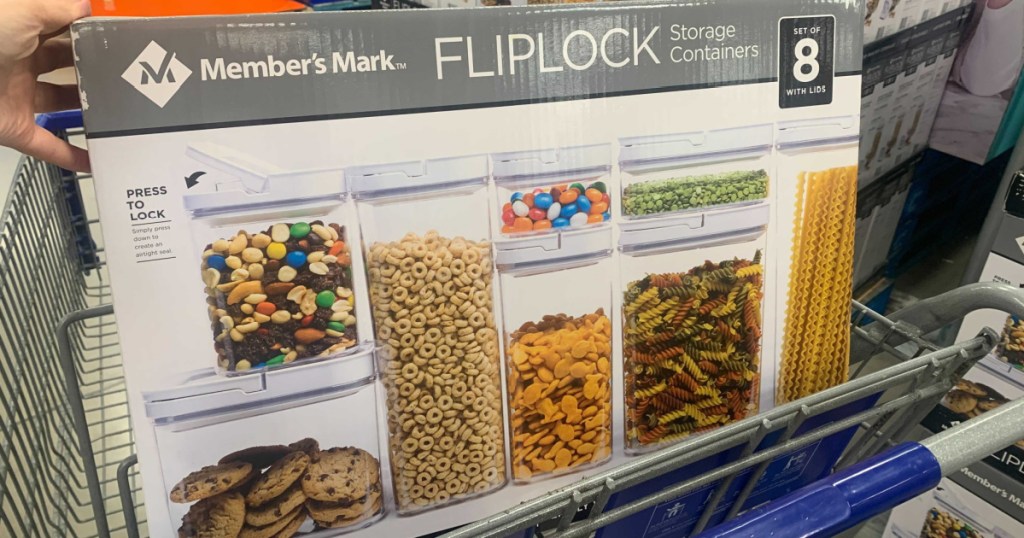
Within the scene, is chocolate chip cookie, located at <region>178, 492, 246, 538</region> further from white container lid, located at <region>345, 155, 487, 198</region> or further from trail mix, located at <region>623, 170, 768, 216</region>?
trail mix, located at <region>623, 170, 768, 216</region>

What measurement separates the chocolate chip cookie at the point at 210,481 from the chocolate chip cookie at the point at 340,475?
52mm

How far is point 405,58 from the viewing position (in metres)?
0.52

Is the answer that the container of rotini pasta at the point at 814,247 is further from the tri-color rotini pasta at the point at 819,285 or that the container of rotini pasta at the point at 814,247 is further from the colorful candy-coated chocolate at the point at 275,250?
the colorful candy-coated chocolate at the point at 275,250

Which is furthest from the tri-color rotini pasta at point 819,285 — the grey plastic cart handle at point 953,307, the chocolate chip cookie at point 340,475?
the chocolate chip cookie at point 340,475

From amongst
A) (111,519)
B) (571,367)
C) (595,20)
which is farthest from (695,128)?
(111,519)

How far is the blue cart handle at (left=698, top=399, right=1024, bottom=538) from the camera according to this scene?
532 mm

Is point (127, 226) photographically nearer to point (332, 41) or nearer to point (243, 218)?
point (243, 218)

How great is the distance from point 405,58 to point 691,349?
0.38 metres

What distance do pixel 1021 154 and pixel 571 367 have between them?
1.35 m

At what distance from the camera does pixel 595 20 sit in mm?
572

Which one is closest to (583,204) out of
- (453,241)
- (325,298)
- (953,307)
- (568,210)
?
(568,210)

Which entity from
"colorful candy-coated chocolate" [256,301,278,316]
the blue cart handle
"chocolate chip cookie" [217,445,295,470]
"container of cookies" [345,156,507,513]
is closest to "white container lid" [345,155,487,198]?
"container of cookies" [345,156,507,513]

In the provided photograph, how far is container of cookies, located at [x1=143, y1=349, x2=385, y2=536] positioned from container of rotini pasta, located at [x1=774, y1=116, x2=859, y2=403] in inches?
16.4

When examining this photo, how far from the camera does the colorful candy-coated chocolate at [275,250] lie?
0.52 m
